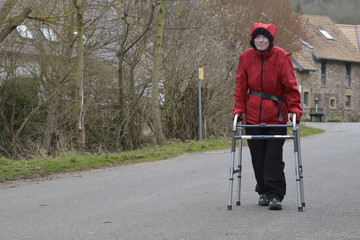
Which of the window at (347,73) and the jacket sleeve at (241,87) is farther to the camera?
the window at (347,73)

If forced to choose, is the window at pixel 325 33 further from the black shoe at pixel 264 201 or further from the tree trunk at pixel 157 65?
the black shoe at pixel 264 201

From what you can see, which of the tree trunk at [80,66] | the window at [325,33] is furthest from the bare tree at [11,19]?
the window at [325,33]

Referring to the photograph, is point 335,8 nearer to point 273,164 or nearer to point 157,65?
point 157,65

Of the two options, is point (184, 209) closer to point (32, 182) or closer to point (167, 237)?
point (167, 237)

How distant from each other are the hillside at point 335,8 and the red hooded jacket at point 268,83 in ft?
272

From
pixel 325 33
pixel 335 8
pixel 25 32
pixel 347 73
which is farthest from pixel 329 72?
pixel 335 8

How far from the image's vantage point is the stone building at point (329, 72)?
5059 centimetres

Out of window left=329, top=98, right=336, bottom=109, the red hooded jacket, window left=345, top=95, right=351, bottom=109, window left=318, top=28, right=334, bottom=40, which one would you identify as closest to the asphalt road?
the red hooded jacket

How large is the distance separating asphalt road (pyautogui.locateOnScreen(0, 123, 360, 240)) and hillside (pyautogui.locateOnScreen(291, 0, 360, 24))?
8005 centimetres

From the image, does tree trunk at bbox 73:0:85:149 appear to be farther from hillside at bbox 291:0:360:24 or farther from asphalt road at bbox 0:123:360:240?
hillside at bbox 291:0:360:24

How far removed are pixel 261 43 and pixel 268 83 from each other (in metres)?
0.43

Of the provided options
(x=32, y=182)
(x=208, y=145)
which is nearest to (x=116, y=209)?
(x=32, y=182)

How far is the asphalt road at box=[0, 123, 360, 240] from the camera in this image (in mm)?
5609

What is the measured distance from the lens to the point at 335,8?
308ft
